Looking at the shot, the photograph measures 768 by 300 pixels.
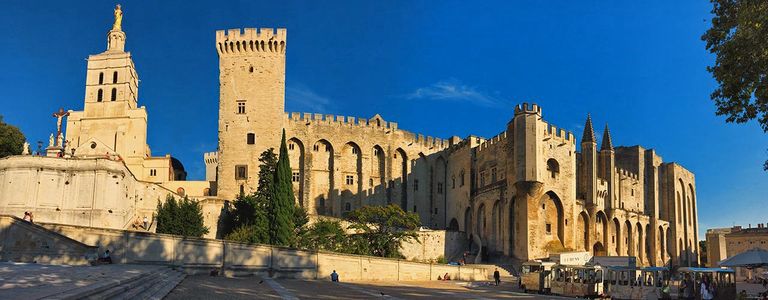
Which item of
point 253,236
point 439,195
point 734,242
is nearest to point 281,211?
point 253,236

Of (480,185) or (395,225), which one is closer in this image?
(395,225)

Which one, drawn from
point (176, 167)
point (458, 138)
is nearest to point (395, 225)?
point (458, 138)

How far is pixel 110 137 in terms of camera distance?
58.0m

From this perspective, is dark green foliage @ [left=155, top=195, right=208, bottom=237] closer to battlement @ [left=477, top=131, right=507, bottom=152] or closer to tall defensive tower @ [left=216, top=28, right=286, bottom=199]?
tall defensive tower @ [left=216, top=28, right=286, bottom=199]

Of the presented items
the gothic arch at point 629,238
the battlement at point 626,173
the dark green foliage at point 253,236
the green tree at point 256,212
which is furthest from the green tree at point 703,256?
the dark green foliage at point 253,236

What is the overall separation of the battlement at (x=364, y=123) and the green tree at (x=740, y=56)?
40.8 metres

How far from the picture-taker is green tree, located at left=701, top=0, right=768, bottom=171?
49.7 feet

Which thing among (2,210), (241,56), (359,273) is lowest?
(359,273)

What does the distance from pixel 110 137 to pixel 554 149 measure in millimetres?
35728

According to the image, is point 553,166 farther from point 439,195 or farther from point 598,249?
point 439,195

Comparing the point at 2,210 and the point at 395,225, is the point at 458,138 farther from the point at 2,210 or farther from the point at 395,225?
the point at 2,210

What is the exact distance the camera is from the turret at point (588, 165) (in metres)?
51.7

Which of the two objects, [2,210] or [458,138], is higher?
[458,138]

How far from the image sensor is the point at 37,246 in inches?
789
